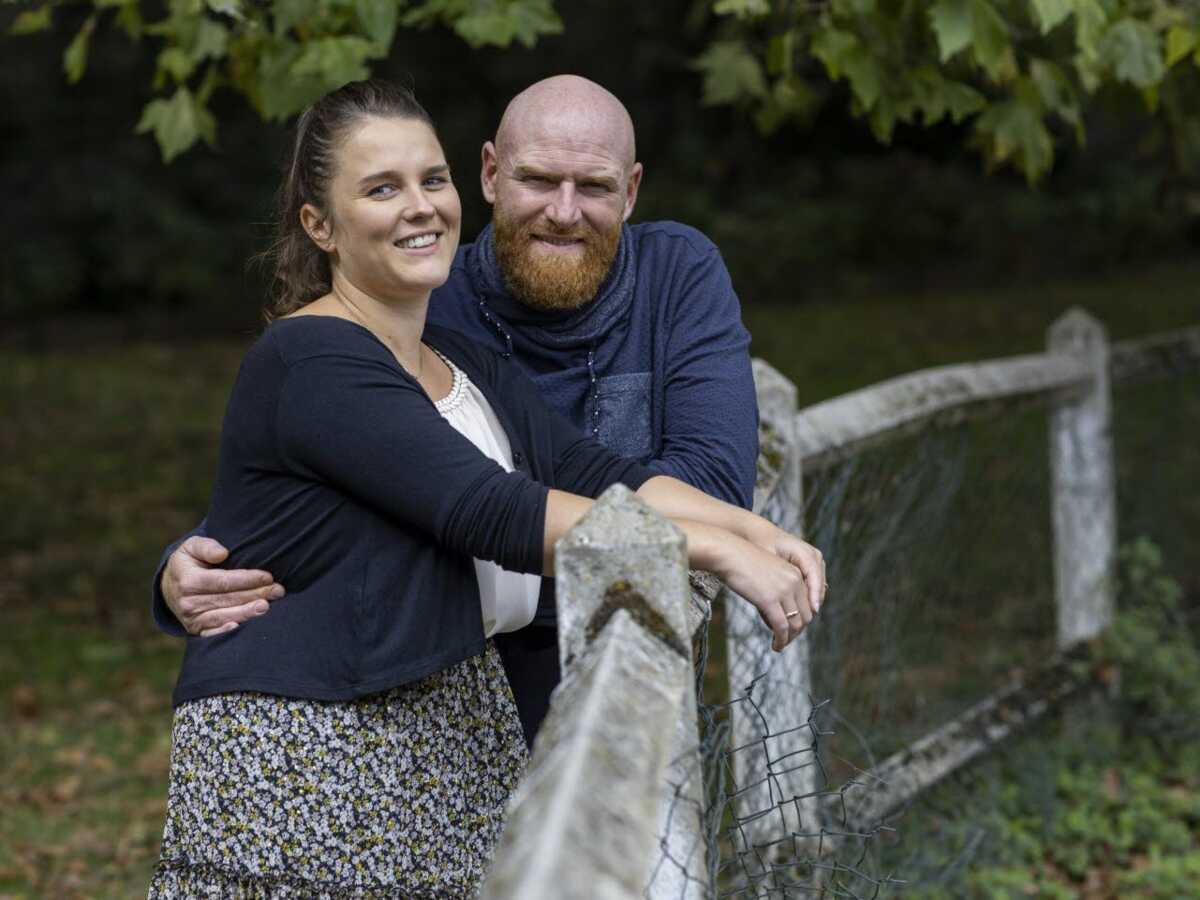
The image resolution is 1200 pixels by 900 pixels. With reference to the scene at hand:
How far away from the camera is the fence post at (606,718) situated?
1.10 metres

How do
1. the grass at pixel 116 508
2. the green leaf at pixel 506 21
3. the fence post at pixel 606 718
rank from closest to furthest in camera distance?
the fence post at pixel 606 718, the green leaf at pixel 506 21, the grass at pixel 116 508

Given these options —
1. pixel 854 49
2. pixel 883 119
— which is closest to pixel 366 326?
pixel 854 49

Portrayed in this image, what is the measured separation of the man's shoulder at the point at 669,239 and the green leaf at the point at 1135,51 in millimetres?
1440

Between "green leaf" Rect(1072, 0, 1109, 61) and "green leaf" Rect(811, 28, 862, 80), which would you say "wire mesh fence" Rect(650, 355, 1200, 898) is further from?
"green leaf" Rect(1072, 0, 1109, 61)

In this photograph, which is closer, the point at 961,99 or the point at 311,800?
the point at 311,800

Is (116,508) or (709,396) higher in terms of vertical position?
(709,396)

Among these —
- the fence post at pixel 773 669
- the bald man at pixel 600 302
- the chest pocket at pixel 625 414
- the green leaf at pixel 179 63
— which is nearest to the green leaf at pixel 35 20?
the green leaf at pixel 179 63

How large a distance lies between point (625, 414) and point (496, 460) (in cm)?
62

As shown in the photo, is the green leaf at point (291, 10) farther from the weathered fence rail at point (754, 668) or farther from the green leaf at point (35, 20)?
the weathered fence rail at point (754, 668)

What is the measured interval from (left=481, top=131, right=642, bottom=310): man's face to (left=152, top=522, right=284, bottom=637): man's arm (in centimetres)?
85

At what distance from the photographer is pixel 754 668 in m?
3.50

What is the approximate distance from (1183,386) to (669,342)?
15.2 feet

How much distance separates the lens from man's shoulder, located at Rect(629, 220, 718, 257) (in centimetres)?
303

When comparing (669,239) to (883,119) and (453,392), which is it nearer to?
(453,392)
